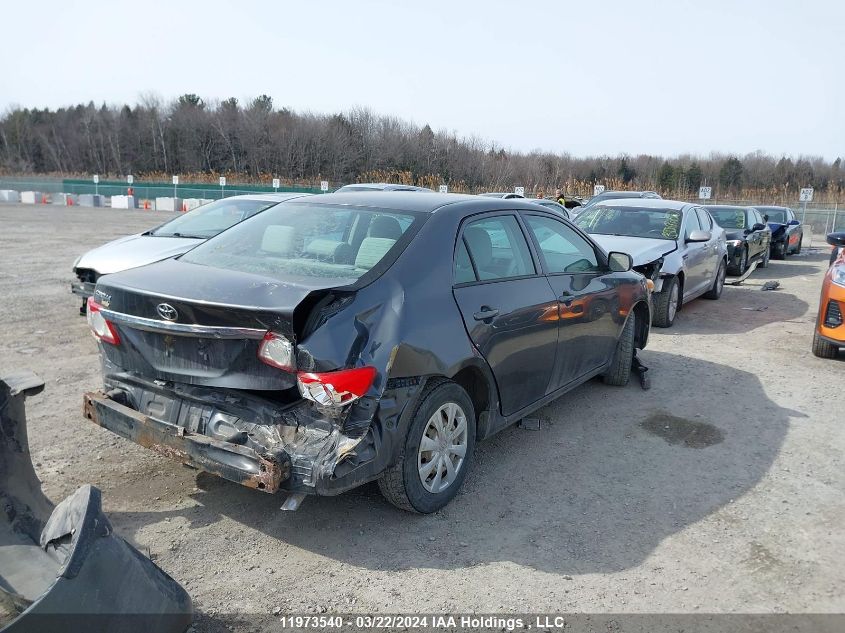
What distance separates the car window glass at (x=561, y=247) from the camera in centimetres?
481

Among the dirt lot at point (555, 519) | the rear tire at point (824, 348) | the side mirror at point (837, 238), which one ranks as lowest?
the dirt lot at point (555, 519)

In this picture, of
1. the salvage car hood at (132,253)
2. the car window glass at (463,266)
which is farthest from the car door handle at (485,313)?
the salvage car hood at (132,253)

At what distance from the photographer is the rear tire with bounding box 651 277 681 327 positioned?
8.95m

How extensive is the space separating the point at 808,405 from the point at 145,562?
5677 millimetres

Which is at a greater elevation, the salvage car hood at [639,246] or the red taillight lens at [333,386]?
the salvage car hood at [639,246]

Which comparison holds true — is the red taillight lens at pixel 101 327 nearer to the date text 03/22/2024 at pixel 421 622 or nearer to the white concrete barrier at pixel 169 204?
the date text 03/22/2024 at pixel 421 622

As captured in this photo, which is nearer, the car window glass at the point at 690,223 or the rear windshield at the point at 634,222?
the rear windshield at the point at 634,222

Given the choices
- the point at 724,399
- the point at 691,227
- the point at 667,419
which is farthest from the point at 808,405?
the point at 691,227

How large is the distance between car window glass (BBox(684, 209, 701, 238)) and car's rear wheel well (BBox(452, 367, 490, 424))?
22.8ft

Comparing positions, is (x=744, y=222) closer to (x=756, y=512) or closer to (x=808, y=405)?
(x=808, y=405)

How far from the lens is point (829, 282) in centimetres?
705

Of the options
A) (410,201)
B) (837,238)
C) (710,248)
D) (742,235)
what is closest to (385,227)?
(410,201)

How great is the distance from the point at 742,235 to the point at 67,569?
15.4 meters

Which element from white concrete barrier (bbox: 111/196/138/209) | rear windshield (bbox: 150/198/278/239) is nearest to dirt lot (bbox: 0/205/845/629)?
rear windshield (bbox: 150/198/278/239)
